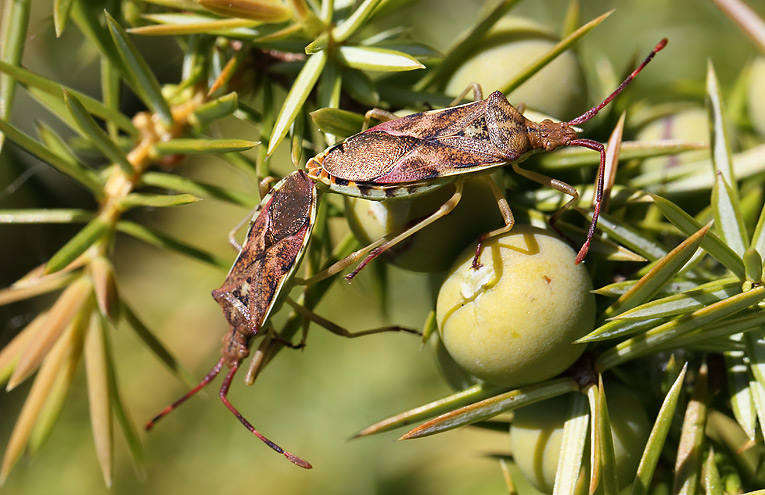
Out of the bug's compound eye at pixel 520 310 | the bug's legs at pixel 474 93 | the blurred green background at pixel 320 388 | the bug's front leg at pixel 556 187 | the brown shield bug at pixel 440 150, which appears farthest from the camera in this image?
the blurred green background at pixel 320 388

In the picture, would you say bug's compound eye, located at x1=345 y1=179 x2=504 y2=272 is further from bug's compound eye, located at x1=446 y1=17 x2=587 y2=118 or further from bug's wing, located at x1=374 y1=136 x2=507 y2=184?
bug's compound eye, located at x1=446 y1=17 x2=587 y2=118

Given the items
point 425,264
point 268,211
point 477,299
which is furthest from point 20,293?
point 477,299

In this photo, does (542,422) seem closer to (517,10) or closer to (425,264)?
(425,264)

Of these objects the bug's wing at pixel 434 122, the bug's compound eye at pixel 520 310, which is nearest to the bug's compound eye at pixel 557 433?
the bug's compound eye at pixel 520 310

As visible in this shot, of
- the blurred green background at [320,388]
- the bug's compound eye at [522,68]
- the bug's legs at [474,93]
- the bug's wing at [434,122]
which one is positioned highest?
the bug's compound eye at [522,68]

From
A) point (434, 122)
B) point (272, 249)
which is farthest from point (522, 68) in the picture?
point (272, 249)

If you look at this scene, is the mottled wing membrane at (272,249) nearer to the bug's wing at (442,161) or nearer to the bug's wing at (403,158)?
the bug's wing at (403,158)

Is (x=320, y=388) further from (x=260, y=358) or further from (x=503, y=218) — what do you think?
(x=503, y=218)
